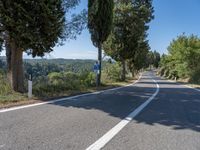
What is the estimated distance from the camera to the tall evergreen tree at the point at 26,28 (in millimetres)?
12203

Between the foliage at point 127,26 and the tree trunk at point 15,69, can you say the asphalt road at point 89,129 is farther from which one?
the foliage at point 127,26

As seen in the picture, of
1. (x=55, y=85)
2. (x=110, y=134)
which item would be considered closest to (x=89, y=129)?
(x=110, y=134)

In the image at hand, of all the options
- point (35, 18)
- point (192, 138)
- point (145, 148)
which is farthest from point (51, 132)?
point (35, 18)

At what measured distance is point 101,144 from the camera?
5.82 m

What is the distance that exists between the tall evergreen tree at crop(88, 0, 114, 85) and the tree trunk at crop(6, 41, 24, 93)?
1024 cm

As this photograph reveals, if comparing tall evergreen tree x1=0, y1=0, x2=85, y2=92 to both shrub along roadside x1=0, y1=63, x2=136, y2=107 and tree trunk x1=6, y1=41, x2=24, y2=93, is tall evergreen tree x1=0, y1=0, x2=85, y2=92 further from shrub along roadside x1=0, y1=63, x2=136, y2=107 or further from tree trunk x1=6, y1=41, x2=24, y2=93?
shrub along roadside x1=0, y1=63, x2=136, y2=107

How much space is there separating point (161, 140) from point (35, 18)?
7.98 metres

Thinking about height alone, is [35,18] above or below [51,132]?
above

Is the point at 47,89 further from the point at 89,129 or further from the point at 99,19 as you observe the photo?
the point at 99,19

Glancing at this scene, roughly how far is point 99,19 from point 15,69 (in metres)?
11.9

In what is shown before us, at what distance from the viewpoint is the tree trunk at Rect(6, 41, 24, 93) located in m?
13.7

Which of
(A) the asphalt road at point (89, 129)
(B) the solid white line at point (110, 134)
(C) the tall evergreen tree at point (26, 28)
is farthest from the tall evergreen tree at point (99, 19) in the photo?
(B) the solid white line at point (110, 134)

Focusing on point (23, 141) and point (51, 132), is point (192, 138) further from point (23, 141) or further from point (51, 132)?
point (23, 141)

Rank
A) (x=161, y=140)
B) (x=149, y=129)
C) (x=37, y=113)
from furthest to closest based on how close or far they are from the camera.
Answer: (x=37, y=113), (x=149, y=129), (x=161, y=140)
